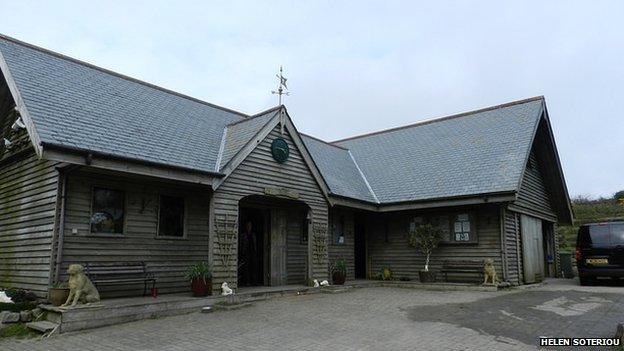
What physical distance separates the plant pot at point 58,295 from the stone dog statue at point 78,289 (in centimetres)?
13

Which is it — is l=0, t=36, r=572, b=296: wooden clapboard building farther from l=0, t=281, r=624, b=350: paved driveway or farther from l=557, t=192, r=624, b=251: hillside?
l=557, t=192, r=624, b=251: hillside

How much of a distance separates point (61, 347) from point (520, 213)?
49.2 ft

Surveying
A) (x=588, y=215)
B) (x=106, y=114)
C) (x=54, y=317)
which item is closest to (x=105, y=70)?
(x=106, y=114)

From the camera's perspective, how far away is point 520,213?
678 inches

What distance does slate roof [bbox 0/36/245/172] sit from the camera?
10.1 meters

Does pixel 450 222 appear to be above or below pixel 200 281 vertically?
above

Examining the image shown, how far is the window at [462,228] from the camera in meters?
16.3

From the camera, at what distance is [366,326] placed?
8547mm

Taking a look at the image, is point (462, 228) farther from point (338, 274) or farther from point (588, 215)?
point (588, 215)

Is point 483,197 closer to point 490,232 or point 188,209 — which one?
point 490,232

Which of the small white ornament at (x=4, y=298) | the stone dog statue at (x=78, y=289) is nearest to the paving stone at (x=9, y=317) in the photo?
the small white ornament at (x=4, y=298)

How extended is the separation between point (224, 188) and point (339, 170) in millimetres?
8078

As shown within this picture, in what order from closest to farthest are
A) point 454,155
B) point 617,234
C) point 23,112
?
point 23,112
point 617,234
point 454,155

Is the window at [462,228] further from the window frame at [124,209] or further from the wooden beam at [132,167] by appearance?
the window frame at [124,209]
